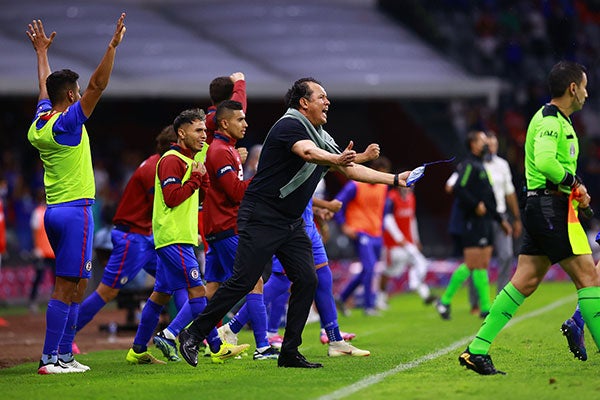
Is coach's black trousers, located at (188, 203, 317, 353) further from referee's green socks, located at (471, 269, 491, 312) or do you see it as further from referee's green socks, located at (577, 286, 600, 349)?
referee's green socks, located at (471, 269, 491, 312)

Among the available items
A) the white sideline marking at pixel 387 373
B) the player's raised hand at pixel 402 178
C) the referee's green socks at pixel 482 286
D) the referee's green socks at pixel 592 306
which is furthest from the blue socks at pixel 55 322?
the referee's green socks at pixel 482 286

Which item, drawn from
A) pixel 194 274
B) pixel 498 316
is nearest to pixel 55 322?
pixel 194 274

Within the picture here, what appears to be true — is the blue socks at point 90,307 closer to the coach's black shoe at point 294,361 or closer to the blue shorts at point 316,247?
the blue shorts at point 316,247

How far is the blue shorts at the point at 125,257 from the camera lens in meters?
11.8

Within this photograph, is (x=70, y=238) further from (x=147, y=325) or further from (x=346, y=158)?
(x=346, y=158)

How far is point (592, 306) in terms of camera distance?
29.0ft

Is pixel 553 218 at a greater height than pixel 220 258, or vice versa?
pixel 553 218

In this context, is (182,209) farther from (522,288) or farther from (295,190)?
(522,288)

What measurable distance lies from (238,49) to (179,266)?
2084cm

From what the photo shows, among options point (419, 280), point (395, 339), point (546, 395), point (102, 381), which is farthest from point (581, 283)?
point (419, 280)

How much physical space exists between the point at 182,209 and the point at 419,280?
10493 millimetres

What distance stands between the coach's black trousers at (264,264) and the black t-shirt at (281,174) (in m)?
0.07

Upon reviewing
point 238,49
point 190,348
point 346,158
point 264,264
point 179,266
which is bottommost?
point 190,348

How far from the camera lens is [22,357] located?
12.4 metres
